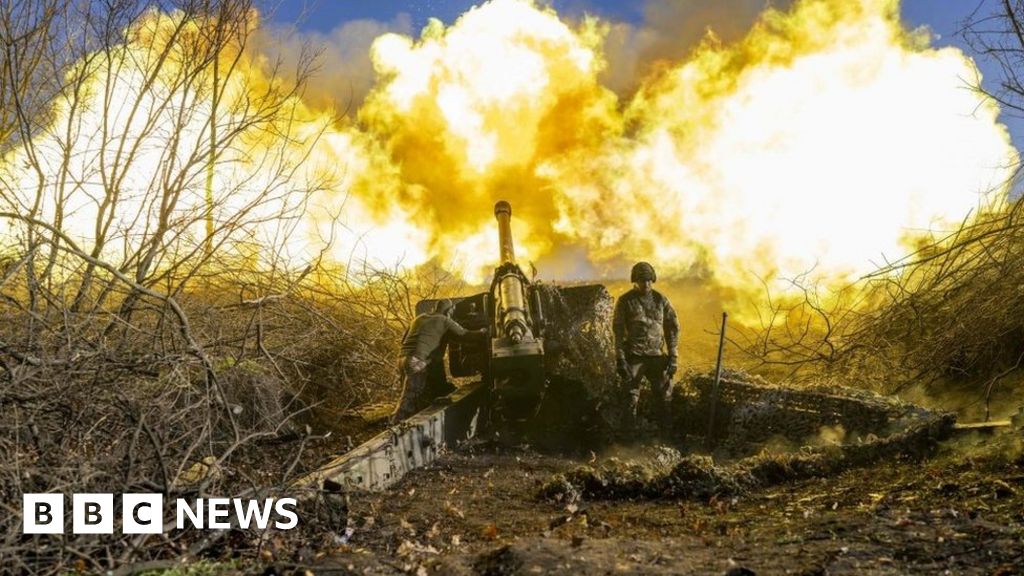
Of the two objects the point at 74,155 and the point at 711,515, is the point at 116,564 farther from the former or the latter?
the point at 74,155

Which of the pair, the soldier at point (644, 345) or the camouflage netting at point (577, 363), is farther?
the camouflage netting at point (577, 363)

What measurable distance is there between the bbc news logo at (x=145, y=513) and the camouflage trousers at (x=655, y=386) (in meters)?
5.97

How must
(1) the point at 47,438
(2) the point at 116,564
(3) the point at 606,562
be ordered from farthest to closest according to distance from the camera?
(1) the point at 47,438 → (3) the point at 606,562 → (2) the point at 116,564

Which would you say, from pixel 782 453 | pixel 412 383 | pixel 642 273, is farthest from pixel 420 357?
pixel 782 453

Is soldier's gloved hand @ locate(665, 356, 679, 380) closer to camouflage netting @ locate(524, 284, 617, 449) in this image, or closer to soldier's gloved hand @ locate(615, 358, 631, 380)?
soldier's gloved hand @ locate(615, 358, 631, 380)

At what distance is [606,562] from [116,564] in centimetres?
269

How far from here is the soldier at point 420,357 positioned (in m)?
9.45

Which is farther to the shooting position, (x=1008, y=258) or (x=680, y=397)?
(x=680, y=397)

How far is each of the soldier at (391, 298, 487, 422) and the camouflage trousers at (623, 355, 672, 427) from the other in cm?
241

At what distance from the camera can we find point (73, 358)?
4.73 m

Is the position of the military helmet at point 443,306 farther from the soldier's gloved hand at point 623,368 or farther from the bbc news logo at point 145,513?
the bbc news logo at point 145,513

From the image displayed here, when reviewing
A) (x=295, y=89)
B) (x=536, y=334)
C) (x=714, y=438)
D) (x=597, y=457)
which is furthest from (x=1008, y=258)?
(x=295, y=89)

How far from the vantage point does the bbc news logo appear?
3.97 m

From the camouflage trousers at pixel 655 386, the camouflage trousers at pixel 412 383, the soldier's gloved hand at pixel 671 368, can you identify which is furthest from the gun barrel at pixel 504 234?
the soldier's gloved hand at pixel 671 368
